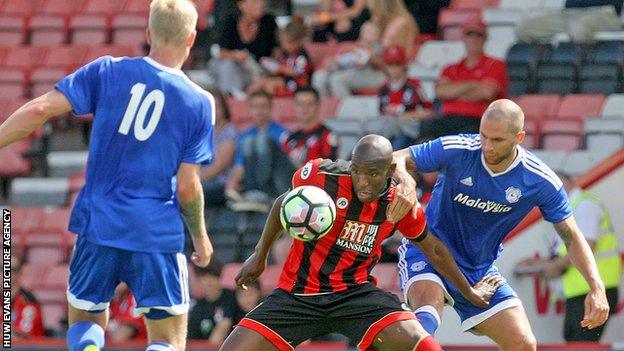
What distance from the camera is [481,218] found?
28.8ft

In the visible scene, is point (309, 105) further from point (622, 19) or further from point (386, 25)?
point (622, 19)

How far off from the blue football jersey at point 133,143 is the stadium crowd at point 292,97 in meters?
4.62

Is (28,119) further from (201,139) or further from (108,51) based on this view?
(108,51)

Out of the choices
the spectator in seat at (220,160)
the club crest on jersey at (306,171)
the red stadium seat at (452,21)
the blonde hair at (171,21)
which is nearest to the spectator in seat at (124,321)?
the spectator in seat at (220,160)

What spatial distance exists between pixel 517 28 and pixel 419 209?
22.2ft

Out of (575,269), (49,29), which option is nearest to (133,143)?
(575,269)

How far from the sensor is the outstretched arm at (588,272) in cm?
836

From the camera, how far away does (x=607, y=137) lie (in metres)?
13.3

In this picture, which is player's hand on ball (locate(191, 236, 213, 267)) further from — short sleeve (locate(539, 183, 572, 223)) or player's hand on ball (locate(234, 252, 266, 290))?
short sleeve (locate(539, 183, 572, 223))

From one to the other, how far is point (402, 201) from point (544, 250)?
4.90m

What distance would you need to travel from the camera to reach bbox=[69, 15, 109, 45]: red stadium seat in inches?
675

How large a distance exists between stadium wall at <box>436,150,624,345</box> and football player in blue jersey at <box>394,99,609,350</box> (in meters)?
3.55

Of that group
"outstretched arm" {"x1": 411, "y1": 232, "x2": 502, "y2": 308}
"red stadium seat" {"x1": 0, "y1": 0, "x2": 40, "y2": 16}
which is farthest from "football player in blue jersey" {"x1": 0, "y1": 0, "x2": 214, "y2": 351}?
"red stadium seat" {"x1": 0, "y1": 0, "x2": 40, "y2": 16}

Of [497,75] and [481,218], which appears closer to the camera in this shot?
[481,218]
